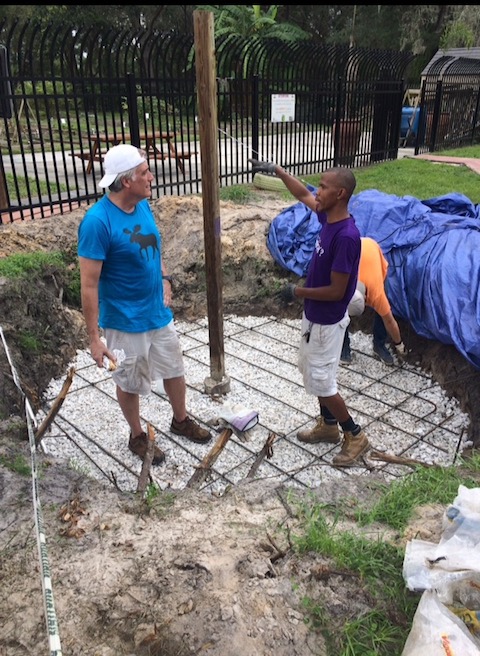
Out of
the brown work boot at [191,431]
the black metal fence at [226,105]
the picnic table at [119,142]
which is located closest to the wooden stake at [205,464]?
the brown work boot at [191,431]

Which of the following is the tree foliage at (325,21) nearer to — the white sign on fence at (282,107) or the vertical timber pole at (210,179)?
the white sign on fence at (282,107)

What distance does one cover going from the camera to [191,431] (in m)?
3.56

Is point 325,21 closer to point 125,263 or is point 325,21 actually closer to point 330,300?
point 330,300

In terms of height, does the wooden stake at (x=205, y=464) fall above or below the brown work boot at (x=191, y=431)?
above

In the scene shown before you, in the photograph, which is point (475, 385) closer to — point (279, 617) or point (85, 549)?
point (279, 617)

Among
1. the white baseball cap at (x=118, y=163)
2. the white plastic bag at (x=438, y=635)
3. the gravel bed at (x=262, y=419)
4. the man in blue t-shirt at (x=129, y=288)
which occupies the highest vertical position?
the white baseball cap at (x=118, y=163)

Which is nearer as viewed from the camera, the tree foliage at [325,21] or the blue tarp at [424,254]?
the blue tarp at [424,254]

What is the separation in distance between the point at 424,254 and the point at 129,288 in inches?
114

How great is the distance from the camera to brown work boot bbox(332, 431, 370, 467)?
3.35 metres

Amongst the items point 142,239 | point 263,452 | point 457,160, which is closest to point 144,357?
point 142,239

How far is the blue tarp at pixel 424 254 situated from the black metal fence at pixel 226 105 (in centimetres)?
195

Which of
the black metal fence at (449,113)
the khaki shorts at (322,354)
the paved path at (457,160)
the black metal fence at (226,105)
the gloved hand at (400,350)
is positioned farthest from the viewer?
the black metal fence at (449,113)

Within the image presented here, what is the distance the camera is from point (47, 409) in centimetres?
396

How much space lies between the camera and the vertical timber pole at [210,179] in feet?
10.7
